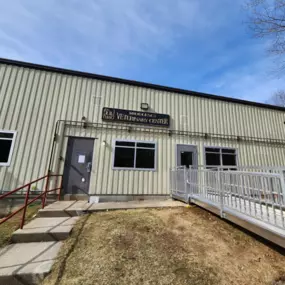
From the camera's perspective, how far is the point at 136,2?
18.3ft

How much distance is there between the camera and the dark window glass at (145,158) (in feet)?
21.8

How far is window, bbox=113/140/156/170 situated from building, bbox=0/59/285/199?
4 centimetres

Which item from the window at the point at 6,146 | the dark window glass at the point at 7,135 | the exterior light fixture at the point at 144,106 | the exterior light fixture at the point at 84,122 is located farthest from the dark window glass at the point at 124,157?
the dark window glass at the point at 7,135

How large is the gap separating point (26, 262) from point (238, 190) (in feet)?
13.9

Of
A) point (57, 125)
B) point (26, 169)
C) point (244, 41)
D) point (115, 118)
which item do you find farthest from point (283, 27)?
point (26, 169)

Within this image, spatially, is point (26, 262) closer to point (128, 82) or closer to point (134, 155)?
point (134, 155)

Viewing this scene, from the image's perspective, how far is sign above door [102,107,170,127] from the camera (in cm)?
683

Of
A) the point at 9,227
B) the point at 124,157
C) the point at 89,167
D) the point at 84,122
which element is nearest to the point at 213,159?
the point at 124,157

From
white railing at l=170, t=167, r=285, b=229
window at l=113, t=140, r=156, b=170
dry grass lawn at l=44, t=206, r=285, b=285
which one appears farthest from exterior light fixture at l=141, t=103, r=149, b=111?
→ dry grass lawn at l=44, t=206, r=285, b=285

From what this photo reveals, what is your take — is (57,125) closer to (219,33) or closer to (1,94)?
(1,94)

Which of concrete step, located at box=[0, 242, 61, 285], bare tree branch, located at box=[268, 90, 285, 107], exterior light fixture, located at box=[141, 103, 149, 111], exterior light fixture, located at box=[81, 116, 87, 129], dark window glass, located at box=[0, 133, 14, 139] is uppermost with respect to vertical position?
bare tree branch, located at box=[268, 90, 285, 107]

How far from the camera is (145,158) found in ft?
22.2

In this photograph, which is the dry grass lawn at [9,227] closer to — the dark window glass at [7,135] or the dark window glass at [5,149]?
the dark window glass at [5,149]

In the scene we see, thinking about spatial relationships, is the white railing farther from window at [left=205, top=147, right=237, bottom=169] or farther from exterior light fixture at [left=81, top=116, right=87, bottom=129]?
exterior light fixture at [left=81, top=116, right=87, bottom=129]
